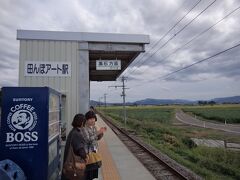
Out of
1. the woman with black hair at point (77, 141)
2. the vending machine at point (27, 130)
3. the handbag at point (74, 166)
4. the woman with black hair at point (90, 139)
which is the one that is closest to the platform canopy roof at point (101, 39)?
the vending machine at point (27, 130)

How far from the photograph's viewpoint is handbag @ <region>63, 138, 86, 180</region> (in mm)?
3955

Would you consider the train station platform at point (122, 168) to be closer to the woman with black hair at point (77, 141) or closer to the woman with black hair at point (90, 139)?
the woman with black hair at point (90, 139)

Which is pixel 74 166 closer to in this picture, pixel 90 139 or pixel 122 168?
pixel 90 139

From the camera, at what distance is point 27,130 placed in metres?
4.47

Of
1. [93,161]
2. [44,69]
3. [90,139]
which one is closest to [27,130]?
[90,139]

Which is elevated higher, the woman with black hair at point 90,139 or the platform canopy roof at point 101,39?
the platform canopy roof at point 101,39

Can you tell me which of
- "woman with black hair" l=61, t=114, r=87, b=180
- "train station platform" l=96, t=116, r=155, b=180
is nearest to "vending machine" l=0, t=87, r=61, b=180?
"woman with black hair" l=61, t=114, r=87, b=180

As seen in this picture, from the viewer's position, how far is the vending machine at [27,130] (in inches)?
173

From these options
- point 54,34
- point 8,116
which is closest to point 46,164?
point 8,116

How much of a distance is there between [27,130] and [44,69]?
4384mm

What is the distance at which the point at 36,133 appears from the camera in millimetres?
4508

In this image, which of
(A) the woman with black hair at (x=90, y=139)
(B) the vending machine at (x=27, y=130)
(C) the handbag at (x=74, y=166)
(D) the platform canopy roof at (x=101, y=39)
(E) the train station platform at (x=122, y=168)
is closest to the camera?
(C) the handbag at (x=74, y=166)

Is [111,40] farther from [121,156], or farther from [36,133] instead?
[36,133]

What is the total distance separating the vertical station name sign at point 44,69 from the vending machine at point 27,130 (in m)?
4.09
